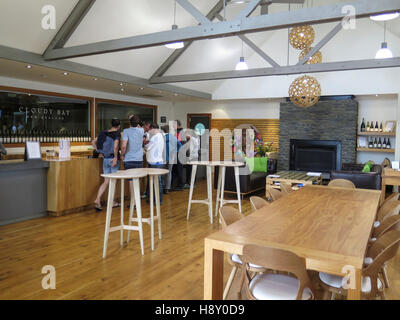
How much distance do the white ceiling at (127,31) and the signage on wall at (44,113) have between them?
2.39ft

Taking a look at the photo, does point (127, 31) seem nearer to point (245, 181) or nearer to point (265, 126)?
point (245, 181)

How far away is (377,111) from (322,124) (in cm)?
147

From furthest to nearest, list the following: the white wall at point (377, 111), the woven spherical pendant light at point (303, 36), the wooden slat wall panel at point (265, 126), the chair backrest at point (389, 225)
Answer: the wooden slat wall panel at point (265, 126)
the white wall at point (377, 111)
the woven spherical pendant light at point (303, 36)
the chair backrest at point (389, 225)

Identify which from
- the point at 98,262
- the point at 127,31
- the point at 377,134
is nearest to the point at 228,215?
the point at 98,262

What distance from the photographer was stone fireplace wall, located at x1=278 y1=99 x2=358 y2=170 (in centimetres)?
919

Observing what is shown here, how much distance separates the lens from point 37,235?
465 cm

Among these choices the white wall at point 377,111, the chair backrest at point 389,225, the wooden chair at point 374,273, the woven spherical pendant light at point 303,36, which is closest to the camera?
the wooden chair at point 374,273

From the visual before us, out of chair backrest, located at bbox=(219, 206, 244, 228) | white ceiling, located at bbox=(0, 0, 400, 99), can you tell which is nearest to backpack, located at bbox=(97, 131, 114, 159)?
white ceiling, located at bbox=(0, 0, 400, 99)

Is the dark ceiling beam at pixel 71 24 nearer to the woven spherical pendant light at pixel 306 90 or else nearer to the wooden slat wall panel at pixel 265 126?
the woven spherical pendant light at pixel 306 90

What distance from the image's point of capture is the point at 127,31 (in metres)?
6.36

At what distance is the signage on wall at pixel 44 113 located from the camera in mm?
7255

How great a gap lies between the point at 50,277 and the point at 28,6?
12.5ft

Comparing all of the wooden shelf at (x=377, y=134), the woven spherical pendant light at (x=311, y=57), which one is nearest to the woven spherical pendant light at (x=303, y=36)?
the woven spherical pendant light at (x=311, y=57)

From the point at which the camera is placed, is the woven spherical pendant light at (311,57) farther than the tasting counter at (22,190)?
Yes
